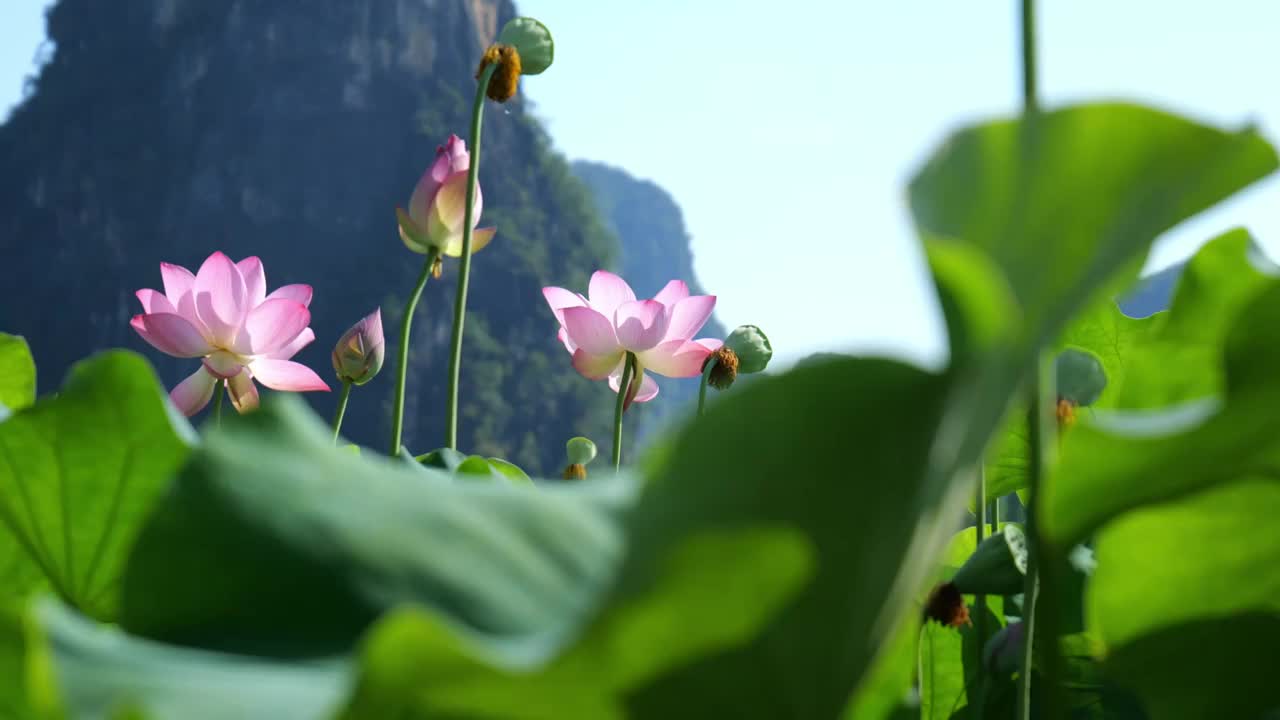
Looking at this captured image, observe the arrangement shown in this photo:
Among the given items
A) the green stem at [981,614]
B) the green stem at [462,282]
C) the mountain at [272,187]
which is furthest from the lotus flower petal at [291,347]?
the mountain at [272,187]

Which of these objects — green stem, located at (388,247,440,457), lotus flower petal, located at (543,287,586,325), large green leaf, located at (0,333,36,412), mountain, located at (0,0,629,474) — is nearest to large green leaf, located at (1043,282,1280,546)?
large green leaf, located at (0,333,36,412)

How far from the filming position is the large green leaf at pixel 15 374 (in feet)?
1.06

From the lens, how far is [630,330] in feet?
2.64

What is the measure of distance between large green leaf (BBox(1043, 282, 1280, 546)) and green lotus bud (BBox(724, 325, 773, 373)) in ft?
2.53

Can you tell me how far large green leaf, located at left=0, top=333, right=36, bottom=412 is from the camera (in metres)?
0.32

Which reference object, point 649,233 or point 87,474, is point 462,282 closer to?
point 87,474

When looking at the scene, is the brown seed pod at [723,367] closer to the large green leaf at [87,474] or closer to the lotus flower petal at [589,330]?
the lotus flower petal at [589,330]

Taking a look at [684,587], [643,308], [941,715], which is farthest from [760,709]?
[643,308]

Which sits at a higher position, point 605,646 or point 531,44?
point 531,44

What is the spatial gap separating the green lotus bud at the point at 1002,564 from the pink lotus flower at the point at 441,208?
529 mm

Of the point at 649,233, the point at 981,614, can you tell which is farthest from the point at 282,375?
the point at 649,233

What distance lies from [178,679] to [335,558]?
21 mm

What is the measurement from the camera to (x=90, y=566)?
20 cm

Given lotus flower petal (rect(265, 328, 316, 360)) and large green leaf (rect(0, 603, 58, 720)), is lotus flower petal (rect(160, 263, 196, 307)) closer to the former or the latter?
lotus flower petal (rect(265, 328, 316, 360))
